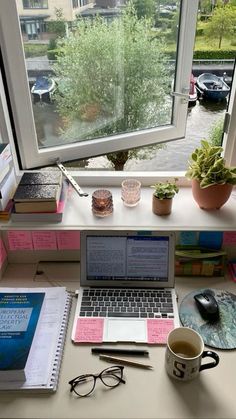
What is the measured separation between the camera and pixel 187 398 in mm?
793

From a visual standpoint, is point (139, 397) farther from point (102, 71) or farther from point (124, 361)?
point (102, 71)

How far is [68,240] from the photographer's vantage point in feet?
3.83

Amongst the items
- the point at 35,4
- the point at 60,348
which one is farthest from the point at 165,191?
the point at 35,4

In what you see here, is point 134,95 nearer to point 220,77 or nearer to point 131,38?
point 131,38

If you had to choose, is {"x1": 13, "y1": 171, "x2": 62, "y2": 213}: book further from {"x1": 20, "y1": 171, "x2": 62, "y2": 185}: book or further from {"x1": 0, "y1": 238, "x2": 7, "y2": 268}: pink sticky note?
{"x1": 0, "y1": 238, "x2": 7, "y2": 268}: pink sticky note

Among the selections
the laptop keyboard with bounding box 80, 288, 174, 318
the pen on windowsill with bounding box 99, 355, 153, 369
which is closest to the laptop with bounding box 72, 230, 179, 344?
the laptop keyboard with bounding box 80, 288, 174, 318

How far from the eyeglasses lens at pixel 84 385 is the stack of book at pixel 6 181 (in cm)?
55

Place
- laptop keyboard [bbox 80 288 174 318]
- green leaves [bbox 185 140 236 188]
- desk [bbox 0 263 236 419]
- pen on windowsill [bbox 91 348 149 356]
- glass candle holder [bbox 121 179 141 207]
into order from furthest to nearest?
glass candle holder [bbox 121 179 141 207] < green leaves [bbox 185 140 236 188] < laptop keyboard [bbox 80 288 174 318] < pen on windowsill [bbox 91 348 149 356] < desk [bbox 0 263 236 419]

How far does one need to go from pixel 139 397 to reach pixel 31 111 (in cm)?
96

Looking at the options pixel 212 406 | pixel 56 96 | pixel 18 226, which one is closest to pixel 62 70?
pixel 56 96

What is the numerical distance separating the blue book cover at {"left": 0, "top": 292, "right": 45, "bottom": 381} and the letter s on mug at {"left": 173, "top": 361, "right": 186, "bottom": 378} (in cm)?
35

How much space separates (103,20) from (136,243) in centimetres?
72

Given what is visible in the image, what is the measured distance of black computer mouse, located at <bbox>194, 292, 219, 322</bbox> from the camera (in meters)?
0.97

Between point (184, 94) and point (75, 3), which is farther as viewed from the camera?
point (184, 94)
